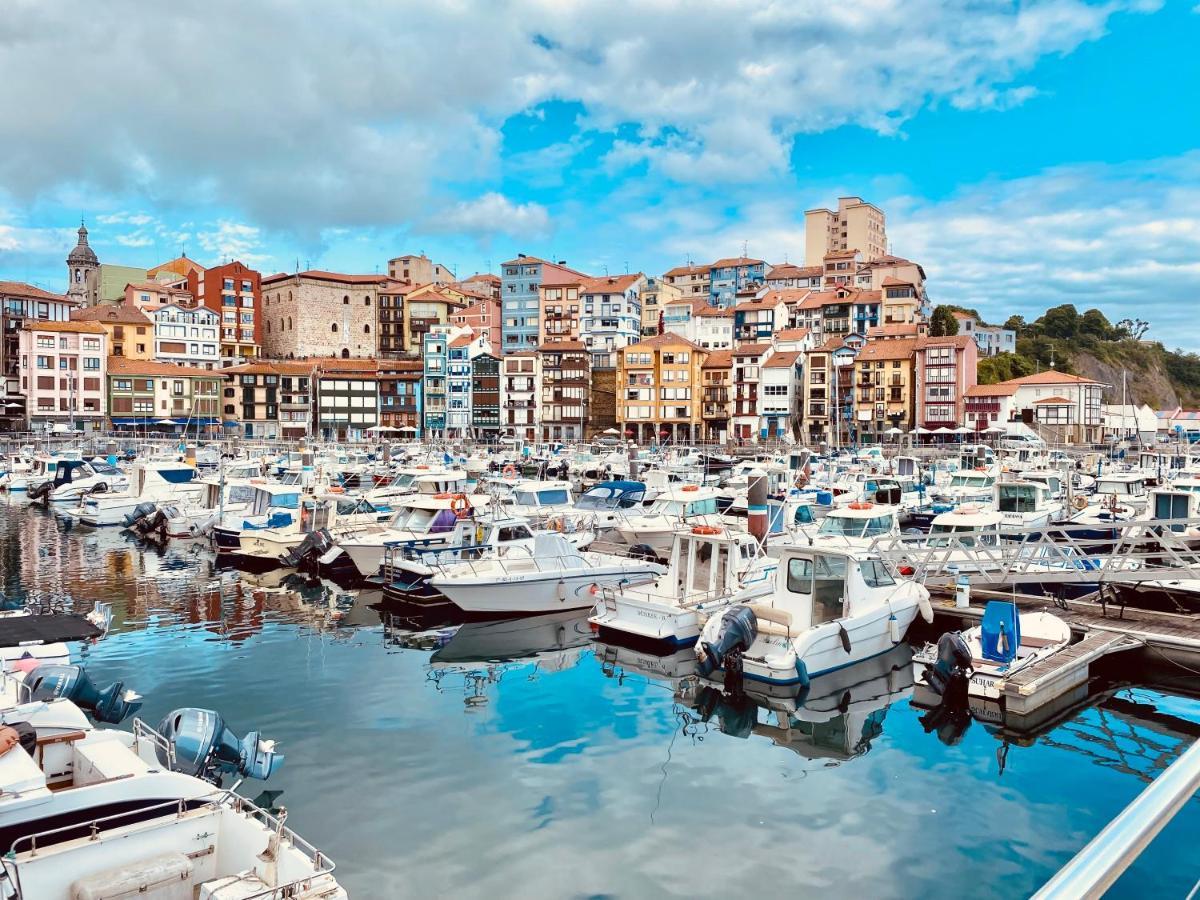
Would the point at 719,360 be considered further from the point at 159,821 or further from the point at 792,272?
the point at 159,821

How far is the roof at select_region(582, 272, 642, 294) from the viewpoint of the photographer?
4227 inches

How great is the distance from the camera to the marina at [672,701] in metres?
11.2

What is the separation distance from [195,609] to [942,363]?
78634 mm

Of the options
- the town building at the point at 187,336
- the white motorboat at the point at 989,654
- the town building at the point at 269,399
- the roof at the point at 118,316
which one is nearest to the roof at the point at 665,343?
the town building at the point at 269,399

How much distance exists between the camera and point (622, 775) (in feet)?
43.8

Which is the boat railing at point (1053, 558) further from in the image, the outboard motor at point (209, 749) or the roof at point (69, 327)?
the roof at point (69, 327)

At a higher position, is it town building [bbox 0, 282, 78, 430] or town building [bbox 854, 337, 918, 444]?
town building [bbox 0, 282, 78, 430]

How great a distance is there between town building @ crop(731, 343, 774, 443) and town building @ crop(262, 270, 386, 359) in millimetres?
52767

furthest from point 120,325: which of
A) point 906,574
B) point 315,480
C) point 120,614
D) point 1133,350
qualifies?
point 1133,350

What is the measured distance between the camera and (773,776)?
534 inches

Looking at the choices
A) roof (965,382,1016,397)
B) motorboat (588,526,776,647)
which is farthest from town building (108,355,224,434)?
motorboat (588,526,776,647)

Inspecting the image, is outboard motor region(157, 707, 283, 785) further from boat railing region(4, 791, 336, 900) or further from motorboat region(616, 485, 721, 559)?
motorboat region(616, 485, 721, 559)

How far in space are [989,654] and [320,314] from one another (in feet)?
376

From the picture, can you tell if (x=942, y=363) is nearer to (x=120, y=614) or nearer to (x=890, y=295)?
(x=890, y=295)
